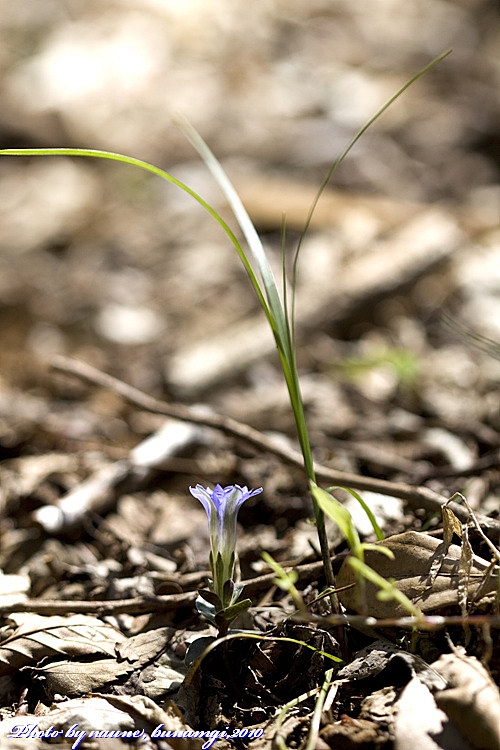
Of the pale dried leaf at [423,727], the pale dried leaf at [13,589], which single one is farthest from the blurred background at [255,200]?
the pale dried leaf at [423,727]

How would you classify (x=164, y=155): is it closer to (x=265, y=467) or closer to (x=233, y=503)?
(x=265, y=467)

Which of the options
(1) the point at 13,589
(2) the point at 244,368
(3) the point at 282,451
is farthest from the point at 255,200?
(1) the point at 13,589

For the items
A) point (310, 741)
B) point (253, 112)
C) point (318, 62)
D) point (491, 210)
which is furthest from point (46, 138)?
point (310, 741)

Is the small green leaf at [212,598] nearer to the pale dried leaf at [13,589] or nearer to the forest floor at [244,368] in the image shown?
the forest floor at [244,368]

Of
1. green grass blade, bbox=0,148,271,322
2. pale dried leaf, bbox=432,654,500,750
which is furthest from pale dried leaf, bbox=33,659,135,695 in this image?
green grass blade, bbox=0,148,271,322

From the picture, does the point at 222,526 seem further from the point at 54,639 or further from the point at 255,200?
the point at 255,200
